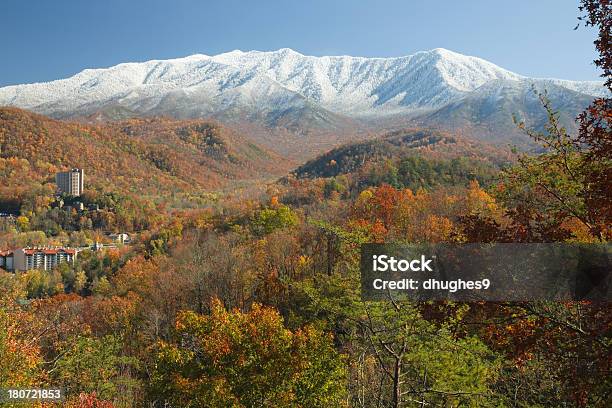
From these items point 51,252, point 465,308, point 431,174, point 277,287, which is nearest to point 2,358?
point 465,308

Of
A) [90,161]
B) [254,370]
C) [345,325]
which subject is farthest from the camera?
[90,161]

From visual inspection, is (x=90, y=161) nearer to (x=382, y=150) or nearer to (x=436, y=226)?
(x=382, y=150)

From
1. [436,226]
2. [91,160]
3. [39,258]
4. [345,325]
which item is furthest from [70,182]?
[345,325]

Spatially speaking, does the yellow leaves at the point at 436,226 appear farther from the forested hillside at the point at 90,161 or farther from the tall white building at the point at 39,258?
the forested hillside at the point at 90,161

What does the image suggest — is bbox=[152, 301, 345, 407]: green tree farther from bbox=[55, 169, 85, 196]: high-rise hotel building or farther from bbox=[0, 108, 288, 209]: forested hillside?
bbox=[0, 108, 288, 209]: forested hillside

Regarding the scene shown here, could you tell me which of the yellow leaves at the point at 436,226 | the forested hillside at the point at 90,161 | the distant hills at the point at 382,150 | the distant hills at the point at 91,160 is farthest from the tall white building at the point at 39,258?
the distant hills at the point at 382,150

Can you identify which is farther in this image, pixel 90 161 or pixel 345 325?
pixel 90 161

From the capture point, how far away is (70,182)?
122m

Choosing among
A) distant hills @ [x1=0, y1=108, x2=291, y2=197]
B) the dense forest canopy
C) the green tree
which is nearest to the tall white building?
the dense forest canopy

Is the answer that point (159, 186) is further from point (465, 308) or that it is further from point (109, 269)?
point (465, 308)

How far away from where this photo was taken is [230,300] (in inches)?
1150

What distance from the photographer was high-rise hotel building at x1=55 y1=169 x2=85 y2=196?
121062 mm

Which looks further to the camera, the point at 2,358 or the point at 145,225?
the point at 145,225

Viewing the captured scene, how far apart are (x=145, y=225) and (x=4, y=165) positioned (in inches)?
2043
